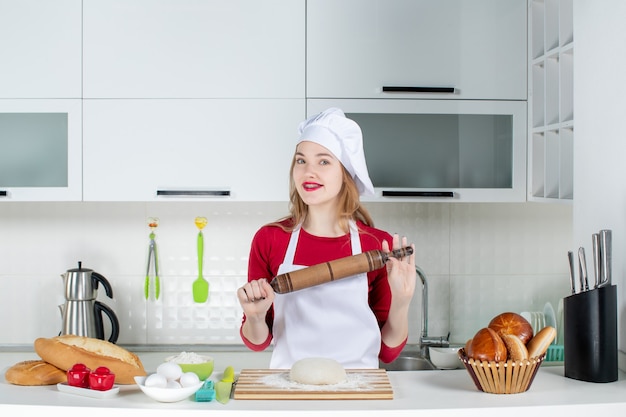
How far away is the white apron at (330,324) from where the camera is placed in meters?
1.79

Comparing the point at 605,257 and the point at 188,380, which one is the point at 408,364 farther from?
the point at 188,380

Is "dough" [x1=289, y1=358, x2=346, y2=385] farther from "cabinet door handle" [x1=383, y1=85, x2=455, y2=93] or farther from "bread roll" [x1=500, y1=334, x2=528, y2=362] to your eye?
"cabinet door handle" [x1=383, y1=85, x2=455, y2=93]

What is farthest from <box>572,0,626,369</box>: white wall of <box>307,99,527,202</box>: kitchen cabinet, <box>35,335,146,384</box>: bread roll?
<box>35,335,146,384</box>: bread roll

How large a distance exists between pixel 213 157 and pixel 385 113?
0.55 meters

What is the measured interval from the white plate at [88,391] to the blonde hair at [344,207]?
69cm

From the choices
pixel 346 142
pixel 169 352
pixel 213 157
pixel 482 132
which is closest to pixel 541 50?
pixel 482 132

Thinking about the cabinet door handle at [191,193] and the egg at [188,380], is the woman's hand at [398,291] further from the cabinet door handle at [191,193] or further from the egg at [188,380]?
the cabinet door handle at [191,193]

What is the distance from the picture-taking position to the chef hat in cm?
177

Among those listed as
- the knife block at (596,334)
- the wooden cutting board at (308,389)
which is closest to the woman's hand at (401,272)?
the wooden cutting board at (308,389)

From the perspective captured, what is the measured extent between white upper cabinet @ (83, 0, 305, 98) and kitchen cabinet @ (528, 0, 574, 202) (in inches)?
29.2

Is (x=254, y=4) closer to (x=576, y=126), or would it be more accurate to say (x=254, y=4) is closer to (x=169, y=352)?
(x=576, y=126)

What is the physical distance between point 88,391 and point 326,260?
0.70 m

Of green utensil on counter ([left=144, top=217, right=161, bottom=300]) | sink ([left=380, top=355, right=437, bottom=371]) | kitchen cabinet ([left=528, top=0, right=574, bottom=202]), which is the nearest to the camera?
kitchen cabinet ([left=528, top=0, right=574, bottom=202])

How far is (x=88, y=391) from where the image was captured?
1323 mm
